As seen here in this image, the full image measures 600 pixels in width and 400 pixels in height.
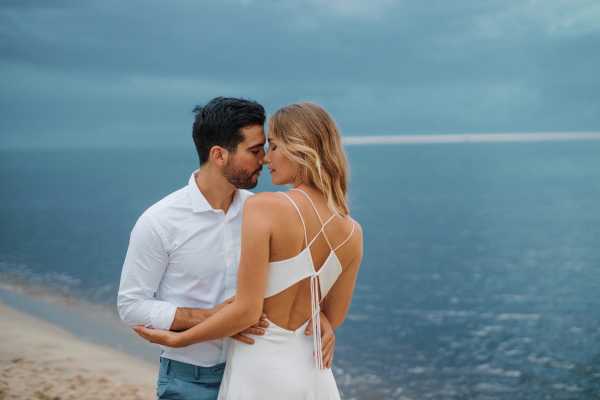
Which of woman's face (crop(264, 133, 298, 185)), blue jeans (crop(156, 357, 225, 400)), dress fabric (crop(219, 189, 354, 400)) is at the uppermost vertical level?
woman's face (crop(264, 133, 298, 185))

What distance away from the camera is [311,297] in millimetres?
2951

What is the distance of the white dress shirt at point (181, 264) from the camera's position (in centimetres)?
300

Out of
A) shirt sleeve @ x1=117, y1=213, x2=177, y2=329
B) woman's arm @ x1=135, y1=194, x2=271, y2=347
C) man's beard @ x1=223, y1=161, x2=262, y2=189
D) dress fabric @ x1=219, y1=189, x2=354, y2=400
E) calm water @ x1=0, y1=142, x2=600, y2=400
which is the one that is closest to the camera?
woman's arm @ x1=135, y1=194, x2=271, y2=347

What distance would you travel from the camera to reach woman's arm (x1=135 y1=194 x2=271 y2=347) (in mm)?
2748

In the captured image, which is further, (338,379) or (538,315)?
(538,315)

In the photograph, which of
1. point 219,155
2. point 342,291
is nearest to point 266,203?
point 219,155

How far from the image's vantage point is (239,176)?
123 inches

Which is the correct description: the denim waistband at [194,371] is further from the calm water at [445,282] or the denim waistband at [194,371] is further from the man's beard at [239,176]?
the calm water at [445,282]

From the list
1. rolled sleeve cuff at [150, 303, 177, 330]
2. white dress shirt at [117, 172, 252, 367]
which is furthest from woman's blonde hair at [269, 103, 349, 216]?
rolled sleeve cuff at [150, 303, 177, 330]

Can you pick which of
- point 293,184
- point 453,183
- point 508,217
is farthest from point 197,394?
point 453,183

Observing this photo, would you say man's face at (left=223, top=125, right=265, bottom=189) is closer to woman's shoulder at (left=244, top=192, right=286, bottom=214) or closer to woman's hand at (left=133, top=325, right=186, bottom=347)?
woman's shoulder at (left=244, top=192, right=286, bottom=214)

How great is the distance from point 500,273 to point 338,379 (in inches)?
786

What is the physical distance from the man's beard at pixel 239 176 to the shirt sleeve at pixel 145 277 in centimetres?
42

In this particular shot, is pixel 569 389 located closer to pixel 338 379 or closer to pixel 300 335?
pixel 338 379
